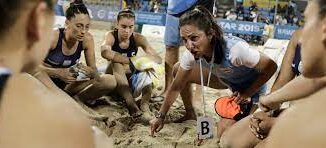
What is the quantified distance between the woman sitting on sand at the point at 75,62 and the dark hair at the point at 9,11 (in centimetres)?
248

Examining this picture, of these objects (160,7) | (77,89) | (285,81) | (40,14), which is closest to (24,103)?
(40,14)

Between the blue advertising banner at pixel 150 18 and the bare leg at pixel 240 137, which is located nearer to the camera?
the bare leg at pixel 240 137

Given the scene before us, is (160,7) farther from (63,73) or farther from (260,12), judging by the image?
(63,73)

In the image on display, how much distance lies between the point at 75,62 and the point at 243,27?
4.56 meters

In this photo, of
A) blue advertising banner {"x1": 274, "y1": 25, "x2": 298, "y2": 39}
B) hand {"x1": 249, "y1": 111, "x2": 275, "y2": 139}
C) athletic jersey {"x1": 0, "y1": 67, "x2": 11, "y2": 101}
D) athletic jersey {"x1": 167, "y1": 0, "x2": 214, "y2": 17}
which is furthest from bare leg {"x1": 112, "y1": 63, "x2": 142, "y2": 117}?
A: blue advertising banner {"x1": 274, "y1": 25, "x2": 298, "y2": 39}

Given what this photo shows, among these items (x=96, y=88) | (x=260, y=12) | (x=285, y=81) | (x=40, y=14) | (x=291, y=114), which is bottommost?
(x=260, y=12)

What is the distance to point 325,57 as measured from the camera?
909 mm

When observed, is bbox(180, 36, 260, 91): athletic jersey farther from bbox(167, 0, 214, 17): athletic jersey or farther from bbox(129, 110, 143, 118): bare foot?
bbox(167, 0, 214, 17): athletic jersey

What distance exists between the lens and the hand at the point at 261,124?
7.21 ft

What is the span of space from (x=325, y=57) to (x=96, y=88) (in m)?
2.61

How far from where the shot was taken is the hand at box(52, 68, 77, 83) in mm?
3213

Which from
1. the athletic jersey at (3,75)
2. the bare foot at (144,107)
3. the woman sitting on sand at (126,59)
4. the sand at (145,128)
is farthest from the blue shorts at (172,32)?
the athletic jersey at (3,75)

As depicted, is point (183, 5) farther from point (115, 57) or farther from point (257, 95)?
point (257, 95)

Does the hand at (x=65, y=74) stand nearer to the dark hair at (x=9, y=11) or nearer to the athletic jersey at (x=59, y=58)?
the athletic jersey at (x=59, y=58)
